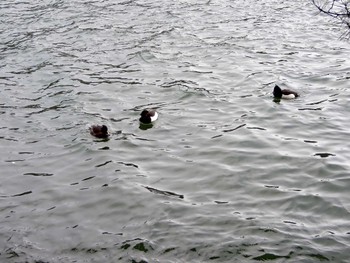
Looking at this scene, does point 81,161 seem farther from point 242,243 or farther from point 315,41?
point 315,41

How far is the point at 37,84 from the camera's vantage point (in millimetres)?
14305

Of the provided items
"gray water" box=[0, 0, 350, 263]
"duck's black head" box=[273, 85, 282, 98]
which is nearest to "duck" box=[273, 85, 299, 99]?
"duck's black head" box=[273, 85, 282, 98]

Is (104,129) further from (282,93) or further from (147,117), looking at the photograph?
(282,93)

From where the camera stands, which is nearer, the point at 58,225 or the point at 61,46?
the point at 58,225

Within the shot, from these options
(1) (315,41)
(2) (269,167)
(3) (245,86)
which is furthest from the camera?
(1) (315,41)

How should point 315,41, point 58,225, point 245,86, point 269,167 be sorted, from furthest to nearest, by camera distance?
point 315,41, point 245,86, point 269,167, point 58,225

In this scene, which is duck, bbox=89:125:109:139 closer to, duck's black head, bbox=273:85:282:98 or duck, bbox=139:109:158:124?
duck, bbox=139:109:158:124

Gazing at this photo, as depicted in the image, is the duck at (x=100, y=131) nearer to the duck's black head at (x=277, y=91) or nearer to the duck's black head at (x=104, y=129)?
the duck's black head at (x=104, y=129)

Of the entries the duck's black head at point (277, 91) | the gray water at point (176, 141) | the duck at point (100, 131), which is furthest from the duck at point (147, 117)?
the duck's black head at point (277, 91)

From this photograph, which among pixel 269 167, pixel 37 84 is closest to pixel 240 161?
pixel 269 167

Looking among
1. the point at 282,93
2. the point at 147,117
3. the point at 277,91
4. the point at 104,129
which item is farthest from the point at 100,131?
the point at 282,93

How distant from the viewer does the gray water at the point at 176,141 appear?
7.95 metres

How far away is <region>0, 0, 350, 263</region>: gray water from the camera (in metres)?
7.95

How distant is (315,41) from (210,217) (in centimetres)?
1023
